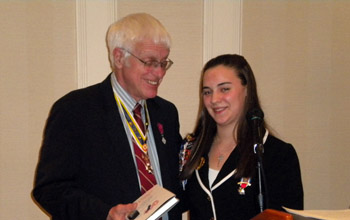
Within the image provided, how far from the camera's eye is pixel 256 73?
127 inches

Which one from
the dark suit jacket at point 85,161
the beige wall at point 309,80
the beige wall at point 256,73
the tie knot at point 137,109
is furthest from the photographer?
the beige wall at point 309,80

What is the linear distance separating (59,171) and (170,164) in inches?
25.7

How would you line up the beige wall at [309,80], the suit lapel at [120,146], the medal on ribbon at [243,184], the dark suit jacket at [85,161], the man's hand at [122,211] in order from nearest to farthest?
the man's hand at [122,211] → the dark suit jacket at [85,161] → the suit lapel at [120,146] → the medal on ribbon at [243,184] → the beige wall at [309,80]

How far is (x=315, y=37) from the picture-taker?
11.0ft

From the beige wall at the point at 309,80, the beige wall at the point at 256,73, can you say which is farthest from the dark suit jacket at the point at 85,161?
the beige wall at the point at 309,80

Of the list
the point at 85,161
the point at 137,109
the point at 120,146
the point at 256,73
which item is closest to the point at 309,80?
the point at 256,73

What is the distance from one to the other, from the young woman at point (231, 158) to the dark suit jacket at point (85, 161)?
1.40 ft

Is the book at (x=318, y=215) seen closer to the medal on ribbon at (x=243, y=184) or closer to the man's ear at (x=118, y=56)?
the medal on ribbon at (x=243, y=184)

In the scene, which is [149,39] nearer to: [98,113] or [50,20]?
[98,113]

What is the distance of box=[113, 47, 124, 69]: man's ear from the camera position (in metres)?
2.02

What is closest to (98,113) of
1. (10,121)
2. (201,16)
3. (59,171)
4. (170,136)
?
(59,171)

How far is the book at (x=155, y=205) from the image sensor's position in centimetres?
149

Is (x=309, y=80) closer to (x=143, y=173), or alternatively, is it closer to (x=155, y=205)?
(x=143, y=173)

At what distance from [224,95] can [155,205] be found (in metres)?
0.87
